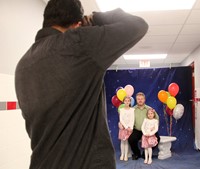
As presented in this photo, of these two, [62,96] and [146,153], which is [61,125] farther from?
[146,153]

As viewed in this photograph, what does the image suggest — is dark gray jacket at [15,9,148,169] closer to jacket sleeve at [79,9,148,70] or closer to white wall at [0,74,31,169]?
jacket sleeve at [79,9,148,70]

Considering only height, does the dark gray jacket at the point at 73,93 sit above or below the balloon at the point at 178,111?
above

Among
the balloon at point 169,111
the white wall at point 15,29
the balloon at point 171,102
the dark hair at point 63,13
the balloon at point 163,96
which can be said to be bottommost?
the balloon at point 169,111

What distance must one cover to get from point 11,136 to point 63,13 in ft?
5.35

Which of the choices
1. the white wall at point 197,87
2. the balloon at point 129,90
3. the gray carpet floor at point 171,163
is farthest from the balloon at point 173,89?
the gray carpet floor at point 171,163

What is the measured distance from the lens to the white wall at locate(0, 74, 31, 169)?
2.04m

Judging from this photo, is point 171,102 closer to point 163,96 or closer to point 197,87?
point 163,96

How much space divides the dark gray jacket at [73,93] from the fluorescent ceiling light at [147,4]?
7.91ft

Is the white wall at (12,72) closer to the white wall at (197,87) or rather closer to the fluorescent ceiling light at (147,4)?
the fluorescent ceiling light at (147,4)

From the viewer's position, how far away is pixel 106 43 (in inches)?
31.9

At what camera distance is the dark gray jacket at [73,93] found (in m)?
0.81

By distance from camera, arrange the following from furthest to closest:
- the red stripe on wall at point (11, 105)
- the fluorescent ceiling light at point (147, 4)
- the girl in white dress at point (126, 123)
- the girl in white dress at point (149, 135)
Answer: the girl in white dress at point (126, 123), the girl in white dress at point (149, 135), the fluorescent ceiling light at point (147, 4), the red stripe on wall at point (11, 105)

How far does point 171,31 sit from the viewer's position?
14.5ft

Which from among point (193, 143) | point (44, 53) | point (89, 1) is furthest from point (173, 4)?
point (193, 143)
